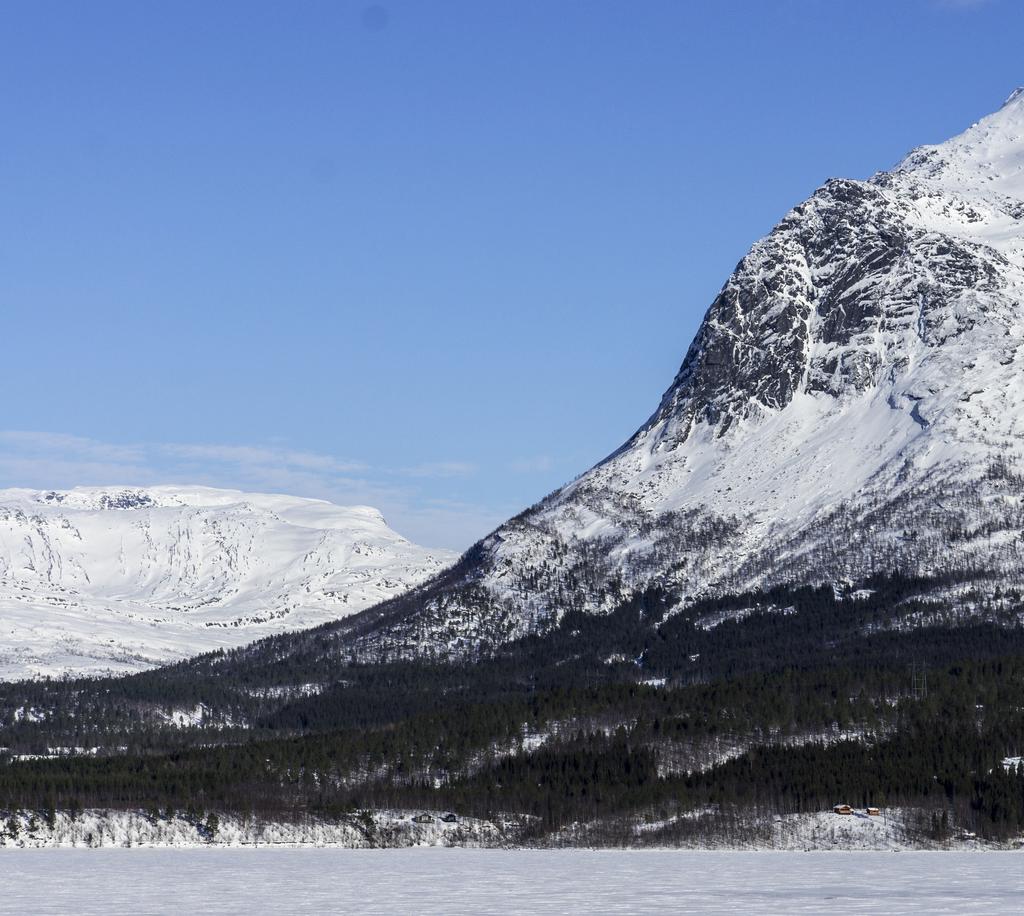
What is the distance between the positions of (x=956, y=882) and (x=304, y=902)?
69.4 metres

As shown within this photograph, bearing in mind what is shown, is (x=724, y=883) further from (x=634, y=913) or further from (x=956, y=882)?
(x=634, y=913)

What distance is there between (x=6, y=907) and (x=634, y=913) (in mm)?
54759

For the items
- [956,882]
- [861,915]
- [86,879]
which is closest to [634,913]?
[861,915]

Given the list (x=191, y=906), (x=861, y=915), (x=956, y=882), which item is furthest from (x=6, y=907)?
(x=956, y=882)

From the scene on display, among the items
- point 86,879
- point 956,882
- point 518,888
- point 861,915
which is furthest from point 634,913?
point 86,879

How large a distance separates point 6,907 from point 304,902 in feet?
87.4

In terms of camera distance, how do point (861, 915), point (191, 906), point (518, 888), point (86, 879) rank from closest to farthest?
point (861, 915) → point (191, 906) → point (518, 888) → point (86, 879)

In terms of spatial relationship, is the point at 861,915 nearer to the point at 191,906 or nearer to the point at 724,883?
the point at 724,883

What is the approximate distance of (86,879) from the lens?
197500 mm

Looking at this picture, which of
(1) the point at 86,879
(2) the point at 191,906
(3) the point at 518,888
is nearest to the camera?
(2) the point at 191,906

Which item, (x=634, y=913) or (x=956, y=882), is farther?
(x=956, y=882)

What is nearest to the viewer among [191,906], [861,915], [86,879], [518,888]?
[861,915]

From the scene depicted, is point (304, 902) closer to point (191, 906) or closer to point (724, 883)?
point (191, 906)

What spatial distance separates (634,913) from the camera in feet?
500
